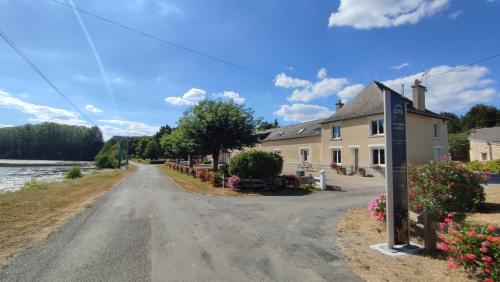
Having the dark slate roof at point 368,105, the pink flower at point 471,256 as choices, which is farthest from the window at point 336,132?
the pink flower at point 471,256

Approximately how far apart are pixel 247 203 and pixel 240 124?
33.2 feet

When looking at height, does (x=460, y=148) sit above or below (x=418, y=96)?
below

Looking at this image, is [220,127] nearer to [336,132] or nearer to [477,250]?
[336,132]

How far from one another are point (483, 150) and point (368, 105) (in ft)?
83.6

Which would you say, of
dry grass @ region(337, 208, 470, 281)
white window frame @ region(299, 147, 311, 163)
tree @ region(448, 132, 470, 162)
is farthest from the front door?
tree @ region(448, 132, 470, 162)

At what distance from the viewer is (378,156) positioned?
22891mm

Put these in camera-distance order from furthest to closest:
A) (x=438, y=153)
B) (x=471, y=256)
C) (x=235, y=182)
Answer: (x=438, y=153) < (x=235, y=182) < (x=471, y=256)

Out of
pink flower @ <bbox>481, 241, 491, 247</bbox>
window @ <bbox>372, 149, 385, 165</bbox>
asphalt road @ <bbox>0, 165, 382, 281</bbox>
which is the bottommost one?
asphalt road @ <bbox>0, 165, 382, 281</bbox>

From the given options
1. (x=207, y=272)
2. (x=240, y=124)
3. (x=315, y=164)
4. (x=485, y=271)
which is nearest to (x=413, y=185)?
(x=485, y=271)

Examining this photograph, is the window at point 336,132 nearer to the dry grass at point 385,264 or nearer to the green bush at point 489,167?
the green bush at point 489,167

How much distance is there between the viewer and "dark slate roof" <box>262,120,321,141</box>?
31375 mm

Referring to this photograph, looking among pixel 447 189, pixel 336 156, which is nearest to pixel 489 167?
pixel 336 156

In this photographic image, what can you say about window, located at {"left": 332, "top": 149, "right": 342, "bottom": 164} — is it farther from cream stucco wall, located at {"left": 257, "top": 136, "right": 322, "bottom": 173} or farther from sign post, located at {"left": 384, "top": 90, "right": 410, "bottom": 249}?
sign post, located at {"left": 384, "top": 90, "right": 410, "bottom": 249}

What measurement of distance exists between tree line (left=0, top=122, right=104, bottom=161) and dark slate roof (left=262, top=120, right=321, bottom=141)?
87.9m
